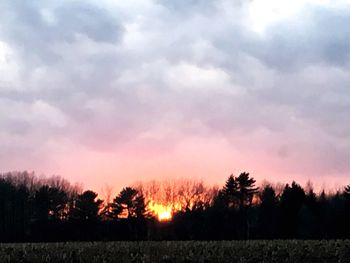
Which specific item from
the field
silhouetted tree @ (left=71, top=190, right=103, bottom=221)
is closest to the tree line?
silhouetted tree @ (left=71, top=190, right=103, bottom=221)

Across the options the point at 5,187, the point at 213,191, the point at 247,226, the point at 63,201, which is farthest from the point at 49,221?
the point at 213,191

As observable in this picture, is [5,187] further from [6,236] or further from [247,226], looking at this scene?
[247,226]

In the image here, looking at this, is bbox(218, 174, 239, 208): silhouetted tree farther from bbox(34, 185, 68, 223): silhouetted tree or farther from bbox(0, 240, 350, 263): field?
bbox(0, 240, 350, 263): field

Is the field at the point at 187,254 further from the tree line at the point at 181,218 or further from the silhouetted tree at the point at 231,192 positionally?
the silhouetted tree at the point at 231,192

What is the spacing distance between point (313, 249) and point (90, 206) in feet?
200

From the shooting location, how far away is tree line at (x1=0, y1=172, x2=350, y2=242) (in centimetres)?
7619

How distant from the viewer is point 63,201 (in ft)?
337

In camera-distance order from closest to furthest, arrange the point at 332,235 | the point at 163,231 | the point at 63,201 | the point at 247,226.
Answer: the point at 332,235 < the point at 163,231 < the point at 247,226 < the point at 63,201

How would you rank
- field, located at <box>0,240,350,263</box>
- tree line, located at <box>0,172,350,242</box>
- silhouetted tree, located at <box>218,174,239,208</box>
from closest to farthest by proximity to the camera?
field, located at <box>0,240,350,263</box> < tree line, located at <box>0,172,350,242</box> < silhouetted tree, located at <box>218,174,239,208</box>

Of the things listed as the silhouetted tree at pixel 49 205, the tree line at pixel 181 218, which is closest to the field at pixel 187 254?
the tree line at pixel 181 218

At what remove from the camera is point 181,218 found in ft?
306

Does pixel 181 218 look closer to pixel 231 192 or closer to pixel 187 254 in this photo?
pixel 231 192

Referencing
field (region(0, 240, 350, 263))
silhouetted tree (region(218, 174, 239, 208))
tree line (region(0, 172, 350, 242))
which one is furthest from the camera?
silhouetted tree (region(218, 174, 239, 208))

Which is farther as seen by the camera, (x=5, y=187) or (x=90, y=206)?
(x=5, y=187)
